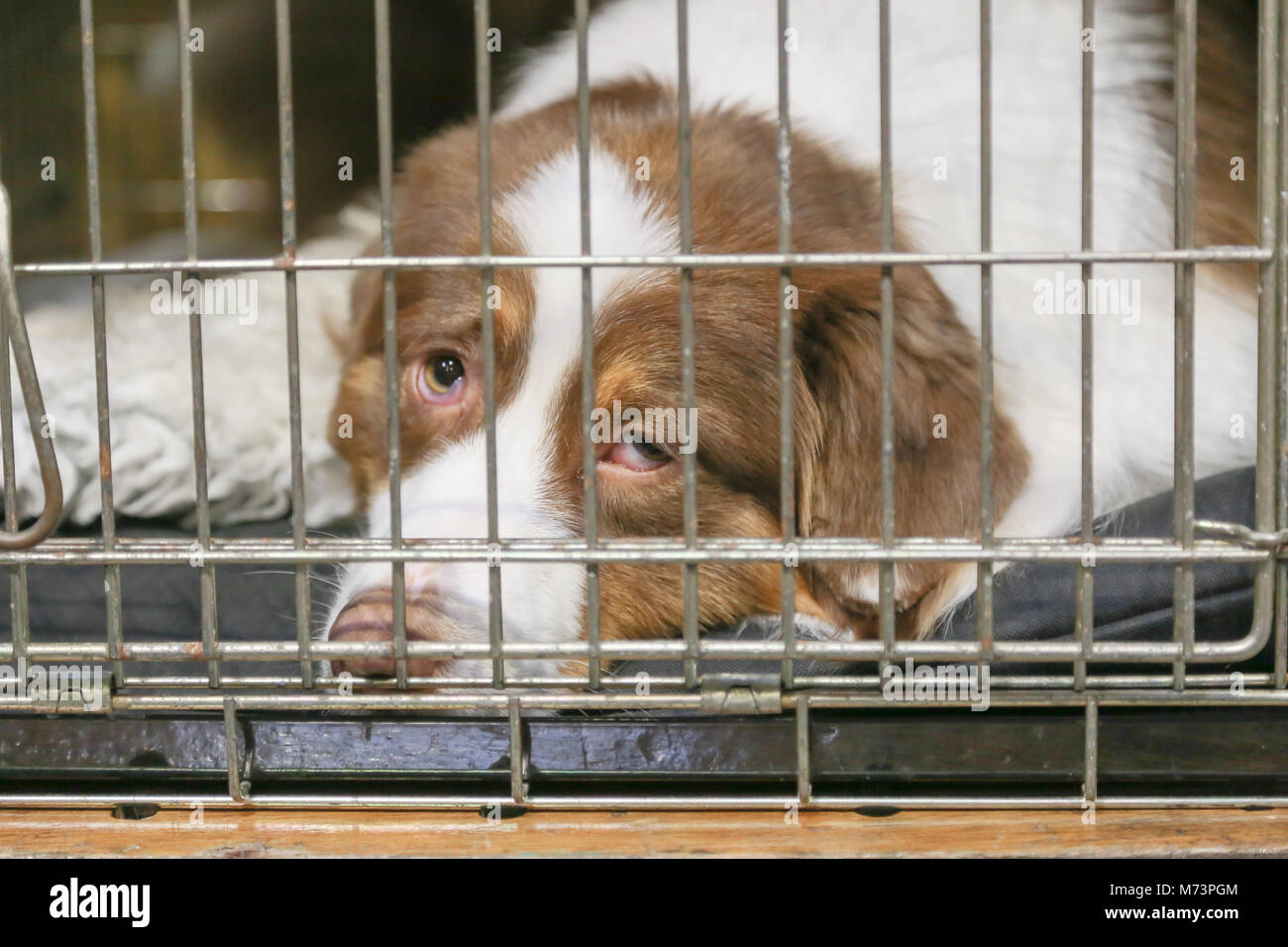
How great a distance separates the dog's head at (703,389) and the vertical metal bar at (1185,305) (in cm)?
42

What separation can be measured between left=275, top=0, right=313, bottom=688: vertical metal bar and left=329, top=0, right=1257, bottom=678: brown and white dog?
0.29m

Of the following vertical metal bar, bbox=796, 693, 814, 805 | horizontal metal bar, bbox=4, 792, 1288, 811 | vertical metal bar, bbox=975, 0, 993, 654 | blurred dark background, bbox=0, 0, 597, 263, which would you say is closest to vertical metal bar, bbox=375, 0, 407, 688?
horizontal metal bar, bbox=4, 792, 1288, 811

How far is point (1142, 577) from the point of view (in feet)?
4.22

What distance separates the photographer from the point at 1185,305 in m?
1.08

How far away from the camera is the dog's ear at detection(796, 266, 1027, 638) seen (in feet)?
5.04

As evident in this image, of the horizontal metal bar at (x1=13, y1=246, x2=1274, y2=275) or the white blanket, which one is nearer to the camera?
the horizontal metal bar at (x1=13, y1=246, x2=1274, y2=275)

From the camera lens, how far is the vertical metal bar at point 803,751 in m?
1.14

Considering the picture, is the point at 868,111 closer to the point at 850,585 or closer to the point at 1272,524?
A: the point at 850,585

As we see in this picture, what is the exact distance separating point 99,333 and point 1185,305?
892mm

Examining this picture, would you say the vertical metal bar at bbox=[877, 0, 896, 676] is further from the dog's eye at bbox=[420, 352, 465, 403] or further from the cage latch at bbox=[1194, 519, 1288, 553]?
the dog's eye at bbox=[420, 352, 465, 403]

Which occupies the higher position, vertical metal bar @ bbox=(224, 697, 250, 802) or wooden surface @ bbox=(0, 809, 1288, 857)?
vertical metal bar @ bbox=(224, 697, 250, 802)

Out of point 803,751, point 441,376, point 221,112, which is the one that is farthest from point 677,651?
point 221,112

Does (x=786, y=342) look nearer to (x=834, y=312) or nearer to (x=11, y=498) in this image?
(x=834, y=312)
